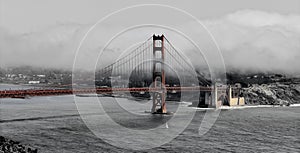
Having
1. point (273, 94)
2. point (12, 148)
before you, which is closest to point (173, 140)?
point (12, 148)

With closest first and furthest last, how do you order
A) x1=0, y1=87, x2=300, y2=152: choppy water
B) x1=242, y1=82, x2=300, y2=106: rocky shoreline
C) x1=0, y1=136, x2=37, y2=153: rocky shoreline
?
x1=0, y1=136, x2=37, y2=153: rocky shoreline
x1=0, y1=87, x2=300, y2=152: choppy water
x1=242, y1=82, x2=300, y2=106: rocky shoreline

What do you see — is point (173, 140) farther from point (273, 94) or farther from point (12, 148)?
point (273, 94)

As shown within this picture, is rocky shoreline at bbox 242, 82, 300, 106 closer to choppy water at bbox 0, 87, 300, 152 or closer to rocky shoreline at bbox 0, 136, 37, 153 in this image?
choppy water at bbox 0, 87, 300, 152

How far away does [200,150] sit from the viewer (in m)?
31.8

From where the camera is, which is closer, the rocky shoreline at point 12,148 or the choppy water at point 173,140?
the rocky shoreline at point 12,148

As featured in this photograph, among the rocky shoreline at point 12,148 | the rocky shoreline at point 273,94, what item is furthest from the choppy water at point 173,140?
the rocky shoreline at point 273,94

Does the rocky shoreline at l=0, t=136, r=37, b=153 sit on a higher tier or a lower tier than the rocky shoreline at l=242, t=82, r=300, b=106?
lower

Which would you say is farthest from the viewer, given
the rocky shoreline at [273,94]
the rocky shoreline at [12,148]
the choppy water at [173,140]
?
the rocky shoreline at [273,94]

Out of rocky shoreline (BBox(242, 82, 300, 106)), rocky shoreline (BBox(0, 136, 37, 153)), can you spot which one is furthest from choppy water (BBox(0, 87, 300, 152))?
rocky shoreline (BBox(242, 82, 300, 106))

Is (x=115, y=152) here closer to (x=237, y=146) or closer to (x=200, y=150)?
(x=200, y=150)

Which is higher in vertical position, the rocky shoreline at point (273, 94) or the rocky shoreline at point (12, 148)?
the rocky shoreline at point (273, 94)

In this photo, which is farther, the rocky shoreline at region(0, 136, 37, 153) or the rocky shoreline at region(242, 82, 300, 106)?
the rocky shoreline at region(242, 82, 300, 106)

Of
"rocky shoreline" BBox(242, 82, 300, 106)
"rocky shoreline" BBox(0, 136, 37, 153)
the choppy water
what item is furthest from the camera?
"rocky shoreline" BBox(242, 82, 300, 106)

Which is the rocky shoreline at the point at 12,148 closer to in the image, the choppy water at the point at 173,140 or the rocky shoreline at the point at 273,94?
the choppy water at the point at 173,140
